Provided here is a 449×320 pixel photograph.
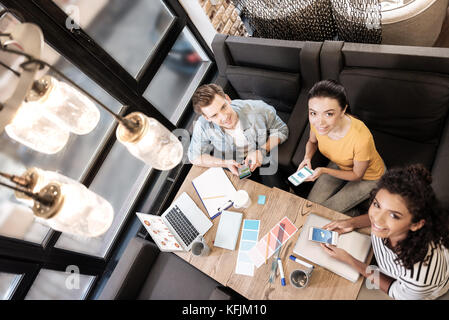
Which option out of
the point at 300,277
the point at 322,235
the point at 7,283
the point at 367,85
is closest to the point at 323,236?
the point at 322,235

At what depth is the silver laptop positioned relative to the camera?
2076 mm

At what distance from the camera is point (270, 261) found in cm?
183

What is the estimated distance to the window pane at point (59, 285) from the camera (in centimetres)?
225

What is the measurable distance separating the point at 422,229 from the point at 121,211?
235 centimetres

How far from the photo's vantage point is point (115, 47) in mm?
2527

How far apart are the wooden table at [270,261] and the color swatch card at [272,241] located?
2 centimetres

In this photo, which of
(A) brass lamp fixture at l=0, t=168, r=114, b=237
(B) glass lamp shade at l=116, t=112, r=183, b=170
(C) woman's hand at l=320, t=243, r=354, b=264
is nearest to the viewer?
(A) brass lamp fixture at l=0, t=168, r=114, b=237

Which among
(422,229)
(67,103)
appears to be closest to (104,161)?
(67,103)

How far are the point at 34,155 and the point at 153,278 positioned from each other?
121cm

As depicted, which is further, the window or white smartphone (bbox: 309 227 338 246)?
the window

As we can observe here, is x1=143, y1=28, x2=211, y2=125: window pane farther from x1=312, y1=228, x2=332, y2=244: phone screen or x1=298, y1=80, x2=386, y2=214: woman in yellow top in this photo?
x1=312, y1=228, x2=332, y2=244: phone screen

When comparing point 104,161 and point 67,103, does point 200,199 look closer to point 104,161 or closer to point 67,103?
point 104,161

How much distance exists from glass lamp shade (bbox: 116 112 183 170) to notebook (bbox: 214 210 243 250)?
2.84 feet

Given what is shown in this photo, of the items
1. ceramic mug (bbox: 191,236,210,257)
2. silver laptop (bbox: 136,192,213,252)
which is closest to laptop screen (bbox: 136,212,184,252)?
silver laptop (bbox: 136,192,213,252)
